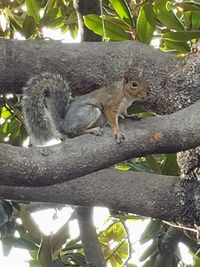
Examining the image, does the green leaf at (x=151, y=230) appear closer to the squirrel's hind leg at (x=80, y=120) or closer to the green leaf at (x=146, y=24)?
the squirrel's hind leg at (x=80, y=120)

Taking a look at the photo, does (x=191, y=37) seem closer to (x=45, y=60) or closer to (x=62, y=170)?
(x=45, y=60)

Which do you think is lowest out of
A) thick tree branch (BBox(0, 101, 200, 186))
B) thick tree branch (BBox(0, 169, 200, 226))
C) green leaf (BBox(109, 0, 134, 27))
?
thick tree branch (BBox(0, 169, 200, 226))

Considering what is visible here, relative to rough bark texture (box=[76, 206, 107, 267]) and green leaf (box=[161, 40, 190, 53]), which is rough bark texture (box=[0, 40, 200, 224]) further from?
rough bark texture (box=[76, 206, 107, 267])

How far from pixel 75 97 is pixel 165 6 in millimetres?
390

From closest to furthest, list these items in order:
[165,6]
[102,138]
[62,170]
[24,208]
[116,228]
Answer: [62,170] < [102,138] < [165,6] < [24,208] < [116,228]

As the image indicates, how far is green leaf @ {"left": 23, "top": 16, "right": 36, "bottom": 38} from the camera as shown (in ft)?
6.81

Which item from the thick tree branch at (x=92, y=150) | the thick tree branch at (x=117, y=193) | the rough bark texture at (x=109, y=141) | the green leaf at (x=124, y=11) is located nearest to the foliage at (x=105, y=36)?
the green leaf at (x=124, y=11)

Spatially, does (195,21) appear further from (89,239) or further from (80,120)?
(89,239)

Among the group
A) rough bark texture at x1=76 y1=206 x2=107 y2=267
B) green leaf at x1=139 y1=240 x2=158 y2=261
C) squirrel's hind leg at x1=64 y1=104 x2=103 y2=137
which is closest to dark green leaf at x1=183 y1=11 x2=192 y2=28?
squirrel's hind leg at x1=64 y1=104 x2=103 y2=137

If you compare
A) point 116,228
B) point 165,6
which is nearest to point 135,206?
point 165,6

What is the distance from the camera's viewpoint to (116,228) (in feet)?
8.82

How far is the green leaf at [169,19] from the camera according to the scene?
1870 mm

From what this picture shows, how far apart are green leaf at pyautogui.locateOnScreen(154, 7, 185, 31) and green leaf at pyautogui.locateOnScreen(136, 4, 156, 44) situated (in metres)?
0.03

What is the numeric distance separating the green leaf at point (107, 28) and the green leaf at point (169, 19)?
13cm
